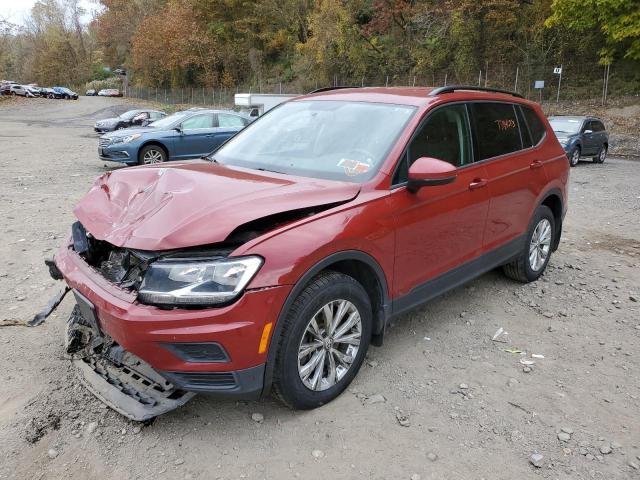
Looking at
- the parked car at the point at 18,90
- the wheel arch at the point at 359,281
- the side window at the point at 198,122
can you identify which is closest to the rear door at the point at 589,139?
the side window at the point at 198,122

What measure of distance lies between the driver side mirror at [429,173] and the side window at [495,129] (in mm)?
976

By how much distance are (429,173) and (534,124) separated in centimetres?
233

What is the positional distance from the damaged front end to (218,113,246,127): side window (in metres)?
10.3

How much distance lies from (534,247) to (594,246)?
2.14 meters

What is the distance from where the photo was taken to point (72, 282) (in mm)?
2994

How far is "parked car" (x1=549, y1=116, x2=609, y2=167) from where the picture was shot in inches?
595

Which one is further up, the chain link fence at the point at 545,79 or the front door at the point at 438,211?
the chain link fence at the point at 545,79

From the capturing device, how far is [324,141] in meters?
3.64

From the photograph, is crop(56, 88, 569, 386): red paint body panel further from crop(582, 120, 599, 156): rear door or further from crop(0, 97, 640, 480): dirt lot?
crop(582, 120, 599, 156): rear door

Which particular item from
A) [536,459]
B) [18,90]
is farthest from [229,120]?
[18,90]

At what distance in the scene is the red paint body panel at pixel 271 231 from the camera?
2.53 meters

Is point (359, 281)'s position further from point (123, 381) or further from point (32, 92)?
point (32, 92)

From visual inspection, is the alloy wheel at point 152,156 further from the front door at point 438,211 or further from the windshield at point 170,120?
the front door at point 438,211

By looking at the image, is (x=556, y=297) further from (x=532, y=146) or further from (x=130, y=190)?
(x=130, y=190)
